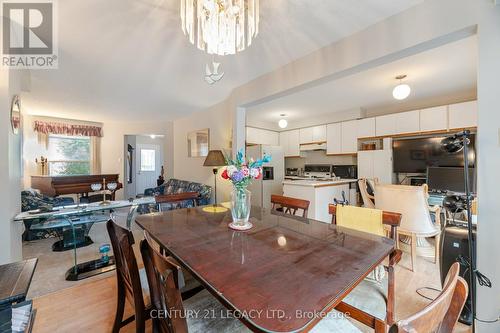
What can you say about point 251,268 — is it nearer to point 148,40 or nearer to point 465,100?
point 148,40

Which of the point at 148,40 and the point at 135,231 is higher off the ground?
the point at 148,40

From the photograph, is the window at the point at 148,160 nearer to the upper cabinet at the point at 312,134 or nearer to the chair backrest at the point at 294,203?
the upper cabinet at the point at 312,134

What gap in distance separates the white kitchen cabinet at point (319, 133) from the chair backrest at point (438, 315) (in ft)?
15.2

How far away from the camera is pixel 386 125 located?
396 cm

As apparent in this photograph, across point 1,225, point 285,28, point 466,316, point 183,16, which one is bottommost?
point 466,316

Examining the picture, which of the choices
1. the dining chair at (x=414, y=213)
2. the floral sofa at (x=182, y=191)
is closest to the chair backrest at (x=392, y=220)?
the dining chair at (x=414, y=213)

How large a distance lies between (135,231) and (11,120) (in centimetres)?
239

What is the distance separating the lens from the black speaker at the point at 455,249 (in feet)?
5.04

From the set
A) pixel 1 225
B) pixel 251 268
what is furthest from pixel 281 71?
pixel 1 225

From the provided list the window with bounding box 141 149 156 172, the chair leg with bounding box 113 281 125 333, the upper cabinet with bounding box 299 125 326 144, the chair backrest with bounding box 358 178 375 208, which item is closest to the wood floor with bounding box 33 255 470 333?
the chair leg with bounding box 113 281 125 333

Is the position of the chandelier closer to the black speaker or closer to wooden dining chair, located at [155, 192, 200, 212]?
wooden dining chair, located at [155, 192, 200, 212]

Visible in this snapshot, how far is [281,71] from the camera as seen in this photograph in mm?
2518

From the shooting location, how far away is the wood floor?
151cm

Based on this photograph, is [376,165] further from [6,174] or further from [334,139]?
[6,174]
